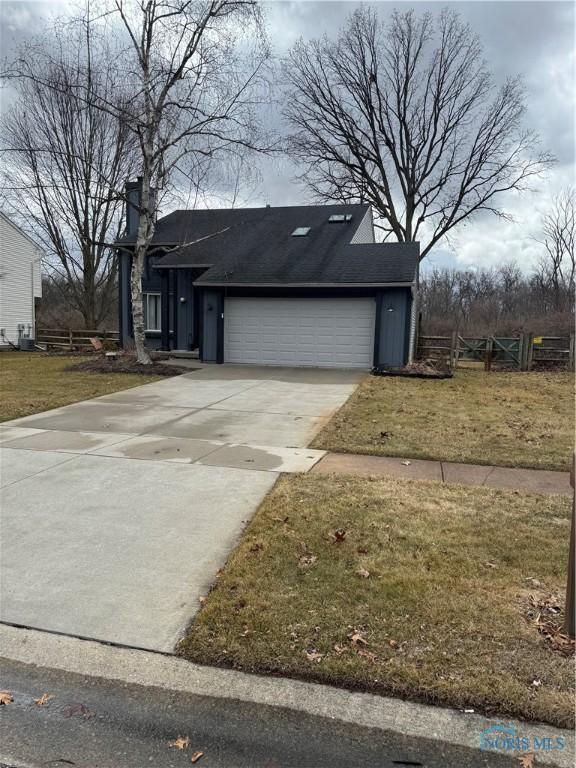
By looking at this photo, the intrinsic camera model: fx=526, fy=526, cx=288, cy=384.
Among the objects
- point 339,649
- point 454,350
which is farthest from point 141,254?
point 339,649

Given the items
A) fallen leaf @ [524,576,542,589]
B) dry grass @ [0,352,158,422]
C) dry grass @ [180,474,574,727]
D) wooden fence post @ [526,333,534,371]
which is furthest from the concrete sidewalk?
wooden fence post @ [526,333,534,371]

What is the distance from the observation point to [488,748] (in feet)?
6.98

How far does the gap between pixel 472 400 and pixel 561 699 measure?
362 inches

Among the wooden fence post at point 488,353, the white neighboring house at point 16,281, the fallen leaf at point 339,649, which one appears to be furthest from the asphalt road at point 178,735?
the white neighboring house at point 16,281

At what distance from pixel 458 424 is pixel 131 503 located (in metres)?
5.55

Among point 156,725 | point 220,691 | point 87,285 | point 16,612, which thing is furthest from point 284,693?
point 87,285

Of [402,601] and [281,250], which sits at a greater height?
[281,250]

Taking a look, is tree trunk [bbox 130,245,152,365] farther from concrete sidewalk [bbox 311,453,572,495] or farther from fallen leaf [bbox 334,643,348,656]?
fallen leaf [bbox 334,643,348,656]

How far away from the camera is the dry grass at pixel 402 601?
2490 millimetres

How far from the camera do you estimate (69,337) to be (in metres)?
24.2

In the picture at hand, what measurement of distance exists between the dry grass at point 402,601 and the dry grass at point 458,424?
5.87ft

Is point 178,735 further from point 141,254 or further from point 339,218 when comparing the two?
point 339,218

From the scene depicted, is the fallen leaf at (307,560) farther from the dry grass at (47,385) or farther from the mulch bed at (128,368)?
the mulch bed at (128,368)

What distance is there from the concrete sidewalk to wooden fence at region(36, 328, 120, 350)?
60.8ft
